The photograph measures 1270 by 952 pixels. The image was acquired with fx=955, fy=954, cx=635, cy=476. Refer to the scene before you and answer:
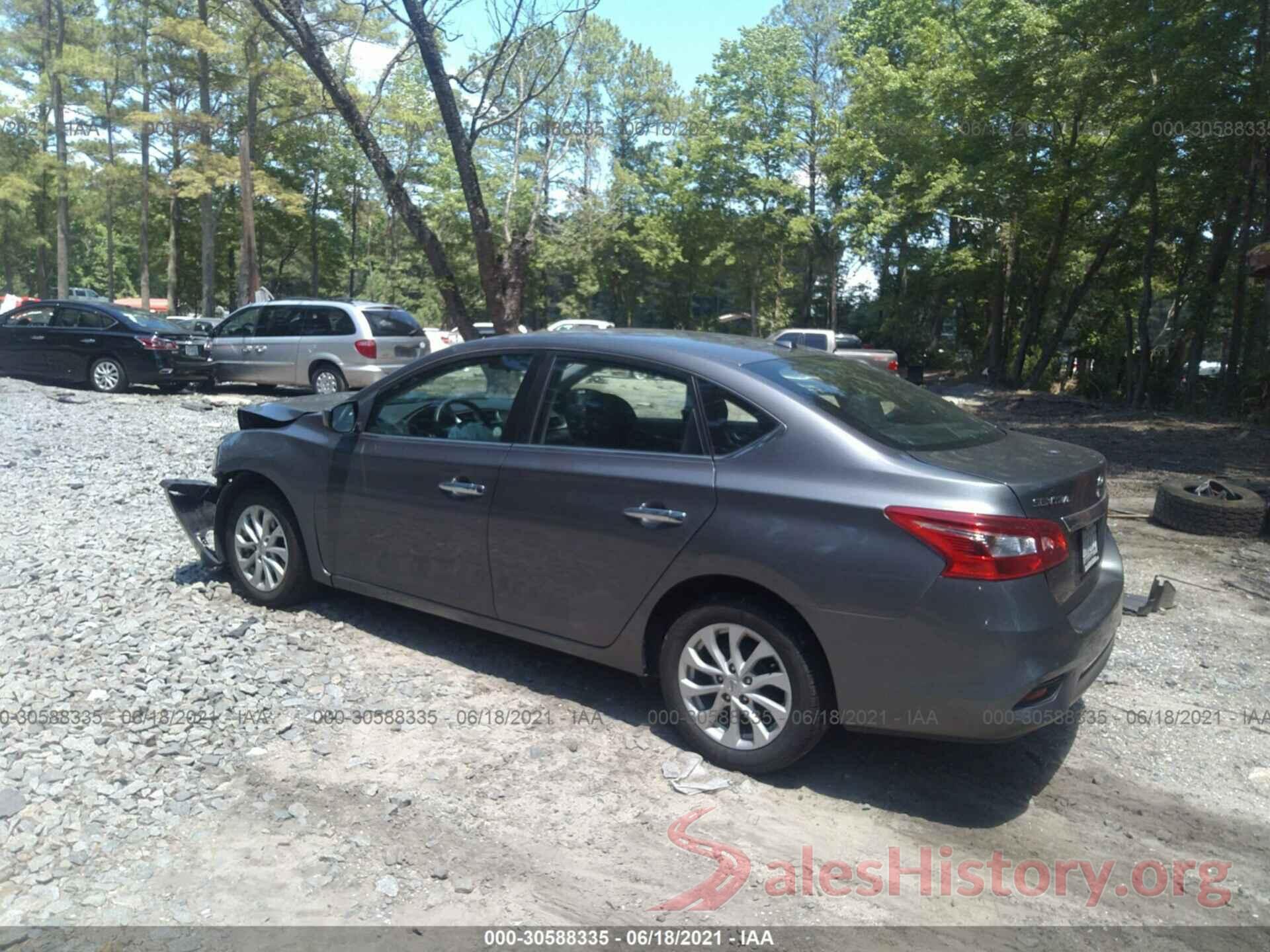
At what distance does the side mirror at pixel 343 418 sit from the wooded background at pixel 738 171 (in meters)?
6.97

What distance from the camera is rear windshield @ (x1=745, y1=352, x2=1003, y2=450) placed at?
379 cm

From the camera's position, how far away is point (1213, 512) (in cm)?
744

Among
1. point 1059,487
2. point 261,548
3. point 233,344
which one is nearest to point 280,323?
point 233,344

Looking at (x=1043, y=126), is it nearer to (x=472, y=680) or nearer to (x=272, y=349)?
(x=272, y=349)

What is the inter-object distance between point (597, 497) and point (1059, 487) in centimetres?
181

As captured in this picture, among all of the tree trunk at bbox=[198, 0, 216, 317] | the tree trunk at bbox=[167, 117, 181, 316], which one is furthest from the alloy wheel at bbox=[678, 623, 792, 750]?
the tree trunk at bbox=[167, 117, 181, 316]

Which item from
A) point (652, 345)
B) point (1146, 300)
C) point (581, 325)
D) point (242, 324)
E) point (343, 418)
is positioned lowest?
point (343, 418)

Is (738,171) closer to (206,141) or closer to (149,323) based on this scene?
(206,141)

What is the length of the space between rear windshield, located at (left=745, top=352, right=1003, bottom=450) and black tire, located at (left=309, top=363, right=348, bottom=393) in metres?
12.6

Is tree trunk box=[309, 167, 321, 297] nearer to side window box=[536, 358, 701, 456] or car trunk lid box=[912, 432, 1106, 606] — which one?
side window box=[536, 358, 701, 456]

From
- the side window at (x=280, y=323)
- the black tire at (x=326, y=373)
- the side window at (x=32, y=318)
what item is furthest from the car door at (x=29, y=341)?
the black tire at (x=326, y=373)

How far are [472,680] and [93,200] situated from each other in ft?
133

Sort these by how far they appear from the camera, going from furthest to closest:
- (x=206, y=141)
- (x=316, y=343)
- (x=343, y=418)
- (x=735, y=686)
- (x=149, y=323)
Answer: (x=206, y=141), (x=316, y=343), (x=149, y=323), (x=343, y=418), (x=735, y=686)

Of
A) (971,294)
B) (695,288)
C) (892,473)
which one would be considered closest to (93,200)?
(695,288)
